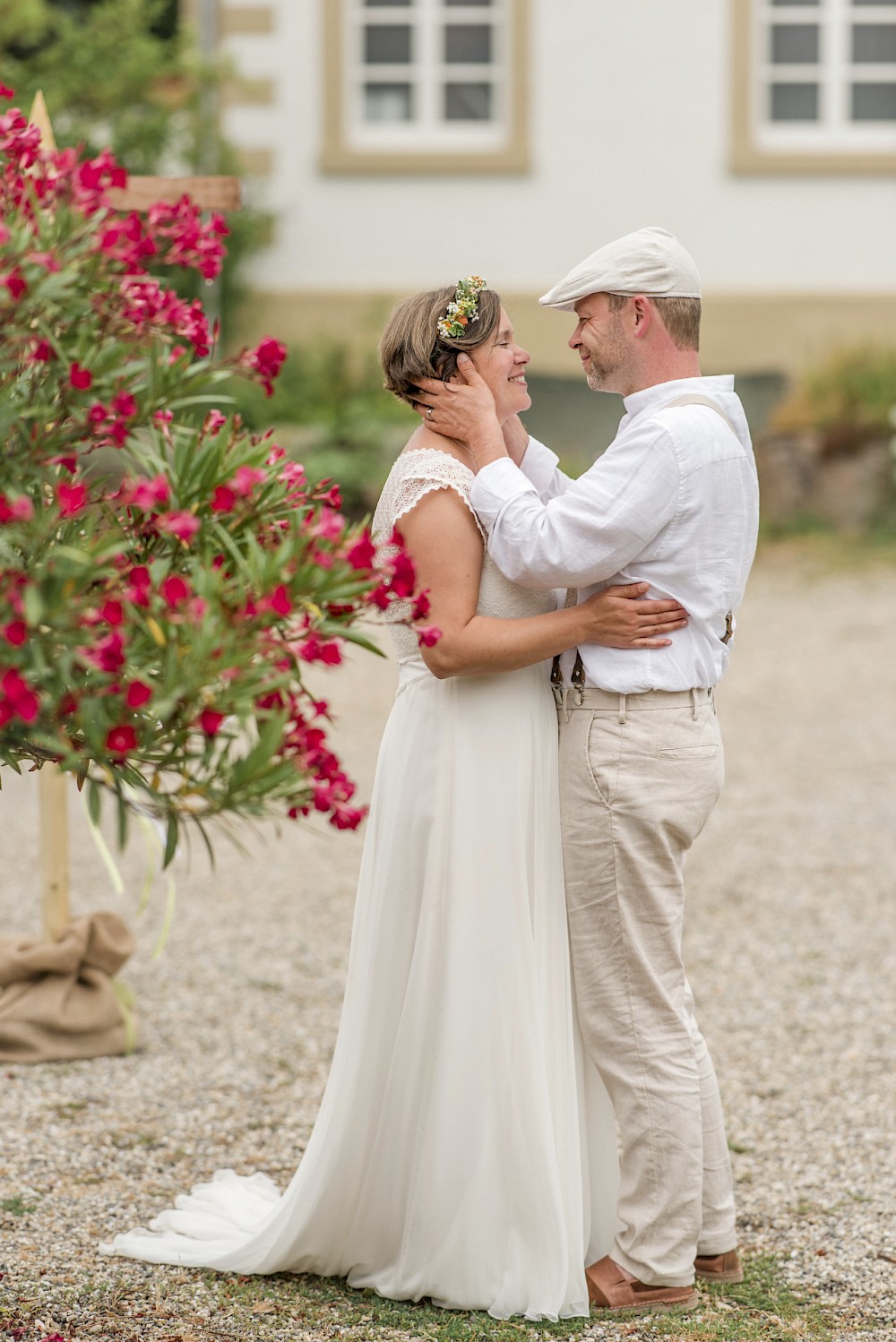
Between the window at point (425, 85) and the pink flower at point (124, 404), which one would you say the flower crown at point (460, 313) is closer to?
the pink flower at point (124, 404)

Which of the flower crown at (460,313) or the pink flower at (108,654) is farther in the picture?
the flower crown at (460,313)

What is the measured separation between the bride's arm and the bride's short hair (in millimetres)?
233

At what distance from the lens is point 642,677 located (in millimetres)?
2994

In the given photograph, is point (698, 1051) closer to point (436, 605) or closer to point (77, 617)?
point (436, 605)

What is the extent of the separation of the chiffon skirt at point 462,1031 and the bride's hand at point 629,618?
0.20 metres

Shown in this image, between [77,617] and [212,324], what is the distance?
0.58 meters

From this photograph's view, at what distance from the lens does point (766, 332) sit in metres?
13.3

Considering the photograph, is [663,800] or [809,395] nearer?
[663,800]

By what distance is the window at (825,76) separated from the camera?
13195 mm

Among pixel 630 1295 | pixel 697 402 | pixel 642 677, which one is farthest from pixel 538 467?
pixel 630 1295

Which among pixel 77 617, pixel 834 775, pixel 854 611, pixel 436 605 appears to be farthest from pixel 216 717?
pixel 854 611

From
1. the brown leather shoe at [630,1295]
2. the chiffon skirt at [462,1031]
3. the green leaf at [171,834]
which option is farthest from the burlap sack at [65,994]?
the green leaf at [171,834]

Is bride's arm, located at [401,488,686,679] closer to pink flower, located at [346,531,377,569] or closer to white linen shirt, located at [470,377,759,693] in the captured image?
white linen shirt, located at [470,377,759,693]

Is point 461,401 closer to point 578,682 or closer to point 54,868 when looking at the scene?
point 578,682
